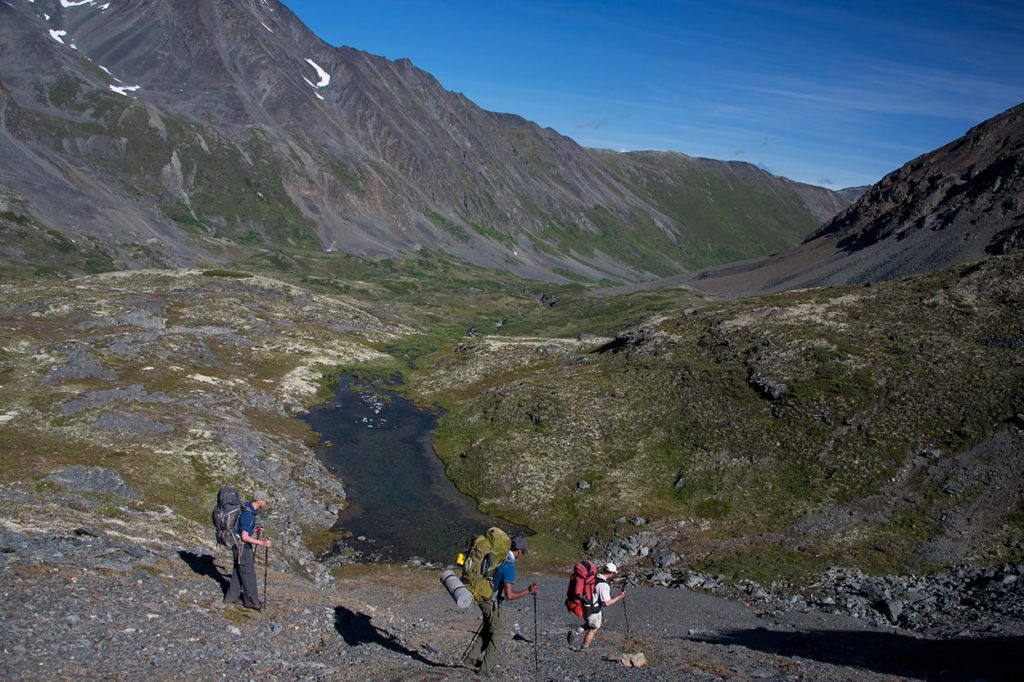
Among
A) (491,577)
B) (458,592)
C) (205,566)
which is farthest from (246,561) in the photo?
(491,577)

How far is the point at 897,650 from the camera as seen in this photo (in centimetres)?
2962

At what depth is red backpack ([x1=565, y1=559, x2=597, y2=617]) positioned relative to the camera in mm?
25656

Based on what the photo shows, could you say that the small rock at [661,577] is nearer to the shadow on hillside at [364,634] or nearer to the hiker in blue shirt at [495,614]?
the shadow on hillside at [364,634]

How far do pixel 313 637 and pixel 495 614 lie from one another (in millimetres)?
6683

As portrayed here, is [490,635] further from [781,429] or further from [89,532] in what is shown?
[781,429]

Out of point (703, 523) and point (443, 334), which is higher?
point (443, 334)

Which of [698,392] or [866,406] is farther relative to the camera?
[698,392]

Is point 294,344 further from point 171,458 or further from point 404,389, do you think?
point 171,458

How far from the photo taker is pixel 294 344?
381 ft

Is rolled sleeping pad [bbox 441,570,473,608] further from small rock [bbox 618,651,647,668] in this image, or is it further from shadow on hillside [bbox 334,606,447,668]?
small rock [bbox 618,651,647,668]

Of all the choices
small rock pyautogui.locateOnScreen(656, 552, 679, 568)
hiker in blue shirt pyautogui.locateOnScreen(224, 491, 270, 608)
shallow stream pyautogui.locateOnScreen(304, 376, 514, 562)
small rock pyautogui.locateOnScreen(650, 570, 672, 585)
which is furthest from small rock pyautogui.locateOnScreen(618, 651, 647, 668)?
shallow stream pyautogui.locateOnScreen(304, 376, 514, 562)

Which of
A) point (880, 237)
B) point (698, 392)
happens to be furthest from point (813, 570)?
point (880, 237)

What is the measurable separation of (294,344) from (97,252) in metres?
109

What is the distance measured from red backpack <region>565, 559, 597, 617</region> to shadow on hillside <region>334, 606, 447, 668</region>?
5.80 meters
